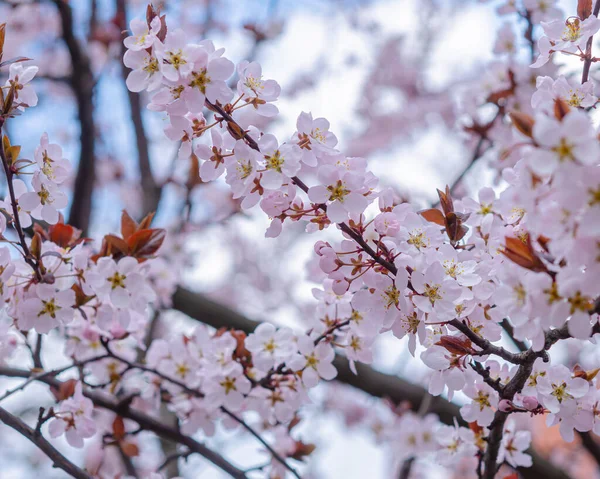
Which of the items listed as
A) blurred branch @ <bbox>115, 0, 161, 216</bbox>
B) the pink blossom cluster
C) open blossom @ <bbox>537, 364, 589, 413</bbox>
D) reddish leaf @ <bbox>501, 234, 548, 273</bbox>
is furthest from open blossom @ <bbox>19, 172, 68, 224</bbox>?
blurred branch @ <bbox>115, 0, 161, 216</bbox>

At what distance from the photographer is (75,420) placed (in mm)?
1088

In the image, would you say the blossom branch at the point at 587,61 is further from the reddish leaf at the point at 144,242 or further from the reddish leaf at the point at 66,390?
the reddish leaf at the point at 66,390

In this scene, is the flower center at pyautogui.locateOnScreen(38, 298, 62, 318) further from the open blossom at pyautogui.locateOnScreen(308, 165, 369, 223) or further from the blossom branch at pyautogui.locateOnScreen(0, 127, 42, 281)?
the open blossom at pyautogui.locateOnScreen(308, 165, 369, 223)

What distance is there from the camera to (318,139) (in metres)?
0.81

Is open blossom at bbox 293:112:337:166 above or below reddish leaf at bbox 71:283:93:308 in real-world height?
above

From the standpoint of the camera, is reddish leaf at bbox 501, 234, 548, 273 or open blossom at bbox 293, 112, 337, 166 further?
open blossom at bbox 293, 112, 337, 166

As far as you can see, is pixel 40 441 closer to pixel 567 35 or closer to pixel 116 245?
pixel 116 245

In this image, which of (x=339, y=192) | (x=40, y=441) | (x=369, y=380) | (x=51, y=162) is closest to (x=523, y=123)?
(x=339, y=192)

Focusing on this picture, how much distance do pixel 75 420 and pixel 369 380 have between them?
1.39 meters

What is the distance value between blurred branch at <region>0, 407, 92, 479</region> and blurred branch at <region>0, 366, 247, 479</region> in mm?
267

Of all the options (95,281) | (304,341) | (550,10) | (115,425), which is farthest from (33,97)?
(550,10)

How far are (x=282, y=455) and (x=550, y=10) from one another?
142 centimetres

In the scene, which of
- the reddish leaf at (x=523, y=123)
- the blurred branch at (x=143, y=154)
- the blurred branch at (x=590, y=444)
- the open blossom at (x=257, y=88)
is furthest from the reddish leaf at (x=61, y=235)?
the blurred branch at (x=590, y=444)

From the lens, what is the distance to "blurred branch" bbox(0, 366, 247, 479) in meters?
1.29
